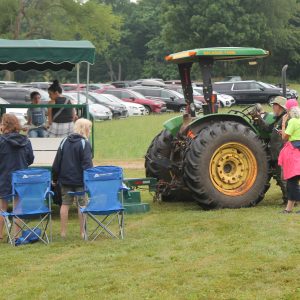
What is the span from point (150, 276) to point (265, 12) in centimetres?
6072

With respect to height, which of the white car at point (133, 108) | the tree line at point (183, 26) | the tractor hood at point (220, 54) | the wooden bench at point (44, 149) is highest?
the tree line at point (183, 26)

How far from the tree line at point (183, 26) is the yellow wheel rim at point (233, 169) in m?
40.0

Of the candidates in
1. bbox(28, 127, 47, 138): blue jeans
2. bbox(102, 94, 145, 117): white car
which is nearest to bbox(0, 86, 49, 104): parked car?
bbox(102, 94, 145, 117): white car

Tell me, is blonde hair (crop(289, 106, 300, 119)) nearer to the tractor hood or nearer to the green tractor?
the green tractor

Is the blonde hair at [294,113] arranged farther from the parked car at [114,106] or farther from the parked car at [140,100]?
Answer: the parked car at [140,100]

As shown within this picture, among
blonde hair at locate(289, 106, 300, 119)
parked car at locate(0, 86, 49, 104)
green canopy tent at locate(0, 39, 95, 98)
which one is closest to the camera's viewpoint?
blonde hair at locate(289, 106, 300, 119)

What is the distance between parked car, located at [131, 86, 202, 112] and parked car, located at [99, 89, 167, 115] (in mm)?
426

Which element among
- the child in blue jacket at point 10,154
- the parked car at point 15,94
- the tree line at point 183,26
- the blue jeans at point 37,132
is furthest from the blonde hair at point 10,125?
the tree line at point 183,26

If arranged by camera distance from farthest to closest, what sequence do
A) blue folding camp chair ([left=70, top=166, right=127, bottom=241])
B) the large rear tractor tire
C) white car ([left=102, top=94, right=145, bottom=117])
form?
1. white car ([left=102, top=94, right=145, bottom=117])
2. the large rear tractor tire
3. blue folding camp chair ([left=70, top=166, right=127, bottom=241])

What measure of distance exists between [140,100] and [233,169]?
30.0 meters

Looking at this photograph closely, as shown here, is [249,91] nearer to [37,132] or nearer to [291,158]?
[37,132]

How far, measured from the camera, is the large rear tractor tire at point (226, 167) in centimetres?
1066

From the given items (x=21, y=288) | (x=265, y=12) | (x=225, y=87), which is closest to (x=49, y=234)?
(x=21, y=288)

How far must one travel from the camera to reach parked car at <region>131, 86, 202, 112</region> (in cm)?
4009
